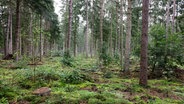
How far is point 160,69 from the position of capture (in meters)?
13.9

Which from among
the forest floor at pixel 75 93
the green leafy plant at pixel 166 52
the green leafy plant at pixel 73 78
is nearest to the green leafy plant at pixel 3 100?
the forest floor at pixel 75 93

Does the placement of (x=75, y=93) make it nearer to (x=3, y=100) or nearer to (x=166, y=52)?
(x=3, y=100)

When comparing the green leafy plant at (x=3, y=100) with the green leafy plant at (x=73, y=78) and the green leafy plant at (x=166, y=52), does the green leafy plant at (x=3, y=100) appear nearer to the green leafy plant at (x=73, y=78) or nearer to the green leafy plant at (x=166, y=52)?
the green leafy plant at (x=73, y=78)

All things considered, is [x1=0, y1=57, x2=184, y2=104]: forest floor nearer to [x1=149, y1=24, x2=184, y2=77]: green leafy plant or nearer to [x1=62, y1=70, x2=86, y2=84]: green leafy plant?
[x1=62, y1=70, x2=86, y2=84]: green leafy plant

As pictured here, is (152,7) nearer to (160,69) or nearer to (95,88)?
(160,69)

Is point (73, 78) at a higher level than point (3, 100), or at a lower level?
higher

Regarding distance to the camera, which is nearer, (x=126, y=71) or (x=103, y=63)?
(x=126, y=71)

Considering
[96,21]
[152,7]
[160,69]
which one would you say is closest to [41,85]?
[160,69]

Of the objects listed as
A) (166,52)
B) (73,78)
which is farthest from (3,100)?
(166,52)

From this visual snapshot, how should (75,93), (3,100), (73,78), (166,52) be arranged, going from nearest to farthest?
(3,100), (75,93), (73,78), (166,52)

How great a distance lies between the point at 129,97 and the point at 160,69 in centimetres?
660

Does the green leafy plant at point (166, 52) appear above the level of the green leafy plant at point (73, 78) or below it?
above

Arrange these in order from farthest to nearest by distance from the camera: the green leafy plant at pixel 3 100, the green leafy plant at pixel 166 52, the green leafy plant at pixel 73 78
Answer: the green leafy plant at pixel 166 52 → the green leafy plant at pixel 73 78 → the green leafy plant at pixel 3 100

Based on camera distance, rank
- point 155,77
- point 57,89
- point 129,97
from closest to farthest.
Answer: point 129,97
point 57,89
point 155,77
